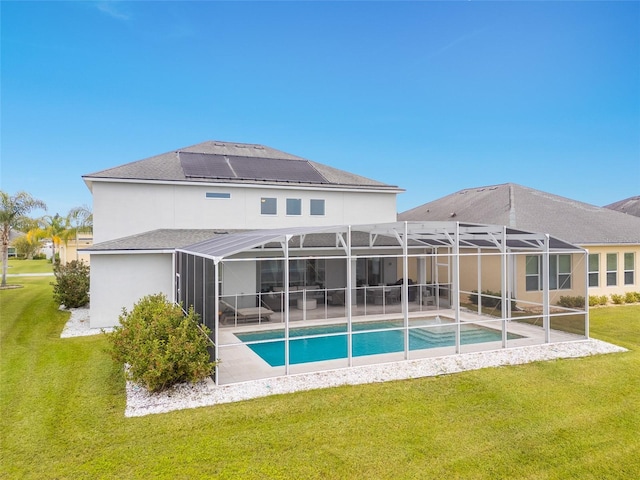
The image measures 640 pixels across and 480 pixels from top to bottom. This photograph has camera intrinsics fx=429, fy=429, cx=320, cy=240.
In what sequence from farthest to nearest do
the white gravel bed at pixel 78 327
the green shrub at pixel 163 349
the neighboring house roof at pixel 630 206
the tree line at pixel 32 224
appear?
the neighboring house roof at pixel 630 206 → the tree line at pixel 32 224 → the white gravel bed at pixel 78 327 → the green shrub at pixel 163 349

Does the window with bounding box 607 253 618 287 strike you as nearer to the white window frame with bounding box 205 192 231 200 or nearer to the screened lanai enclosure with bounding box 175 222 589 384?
the screened lanai enclosure with bounding box 175 222 589 384

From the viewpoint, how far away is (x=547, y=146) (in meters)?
34.6

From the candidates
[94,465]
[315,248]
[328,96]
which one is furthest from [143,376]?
[328,96]

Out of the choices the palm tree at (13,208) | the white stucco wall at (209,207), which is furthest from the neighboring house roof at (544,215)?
the palm tree at (13,208)

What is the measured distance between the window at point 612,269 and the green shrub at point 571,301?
29.5ft

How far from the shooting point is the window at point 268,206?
64.0 feet

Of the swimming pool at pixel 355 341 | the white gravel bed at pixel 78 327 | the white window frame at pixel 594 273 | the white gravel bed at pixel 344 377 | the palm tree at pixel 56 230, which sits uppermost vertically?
the palm tree at pixel 56 230

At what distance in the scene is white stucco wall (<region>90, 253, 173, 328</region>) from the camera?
48.7ft

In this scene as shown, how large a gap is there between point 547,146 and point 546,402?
104 ft

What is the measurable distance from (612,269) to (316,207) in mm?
14264

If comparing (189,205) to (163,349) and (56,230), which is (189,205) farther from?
(56,230)

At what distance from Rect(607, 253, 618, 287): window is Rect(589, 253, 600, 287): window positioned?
0.69 metres

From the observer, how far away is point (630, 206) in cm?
3369

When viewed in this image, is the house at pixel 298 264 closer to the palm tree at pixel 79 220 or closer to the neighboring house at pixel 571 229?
the neighboring house at pixel 571 229
